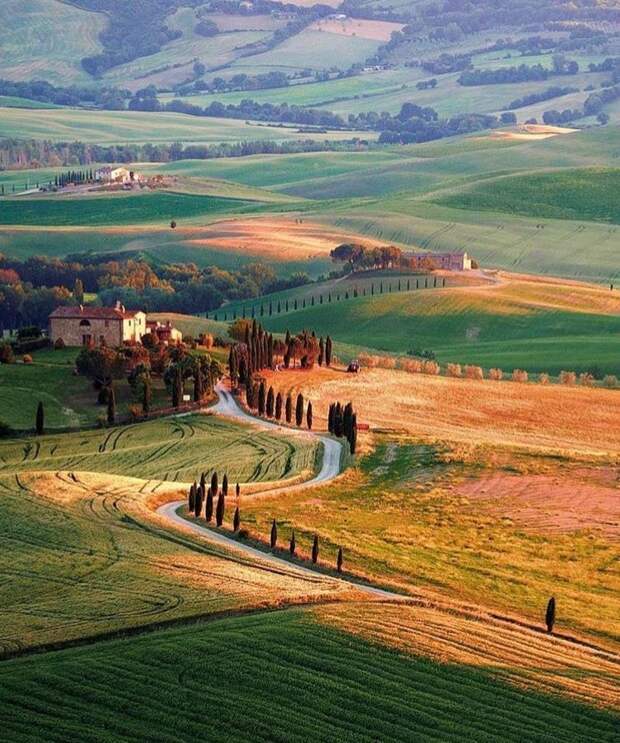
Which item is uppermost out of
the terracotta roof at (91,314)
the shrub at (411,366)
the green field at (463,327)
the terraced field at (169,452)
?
the terracotta roof at (91,314)

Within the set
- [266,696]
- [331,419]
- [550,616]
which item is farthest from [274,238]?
[266,696]

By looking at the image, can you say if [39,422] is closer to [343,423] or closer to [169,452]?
[169,452]

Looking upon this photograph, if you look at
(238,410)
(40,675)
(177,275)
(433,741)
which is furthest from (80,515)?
(177,275)

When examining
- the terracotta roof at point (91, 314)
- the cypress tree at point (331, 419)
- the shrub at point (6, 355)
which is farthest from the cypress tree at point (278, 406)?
the terracotta roof at point (91, 314)

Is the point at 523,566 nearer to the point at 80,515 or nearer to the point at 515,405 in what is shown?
the point at 80,515

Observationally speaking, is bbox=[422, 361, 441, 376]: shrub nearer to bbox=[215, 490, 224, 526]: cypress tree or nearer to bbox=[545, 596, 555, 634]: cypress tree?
bbox=[215, 490, 224, 526]: cypress tree

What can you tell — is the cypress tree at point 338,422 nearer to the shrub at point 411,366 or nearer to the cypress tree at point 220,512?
the cypress tree at point 220,512

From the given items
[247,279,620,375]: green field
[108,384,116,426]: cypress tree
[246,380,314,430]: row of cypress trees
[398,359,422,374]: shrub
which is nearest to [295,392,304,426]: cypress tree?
[246,380,314,430]: row of cypress trees
